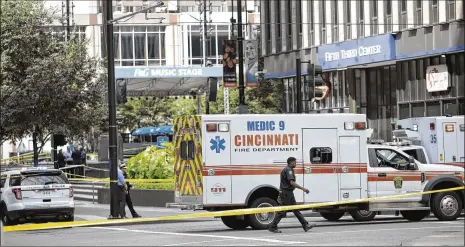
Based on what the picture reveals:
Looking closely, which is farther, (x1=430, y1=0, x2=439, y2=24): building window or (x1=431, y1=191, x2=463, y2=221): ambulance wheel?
(x1=430, y1=0, x2=439, y2=24): building window

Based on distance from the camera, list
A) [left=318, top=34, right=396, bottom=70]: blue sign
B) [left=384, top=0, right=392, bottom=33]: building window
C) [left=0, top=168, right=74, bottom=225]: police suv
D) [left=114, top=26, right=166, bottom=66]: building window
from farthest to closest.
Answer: [left=114, top=26, right=166, bottom=66]: building window
[left=384, top=0, right=392, bottom=33]: building window
[left=318, top=34, right=396, bottom=70]: blue sign
[left=0, top=168, right=74, bottom=225]: police suv

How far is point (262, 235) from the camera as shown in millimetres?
22766

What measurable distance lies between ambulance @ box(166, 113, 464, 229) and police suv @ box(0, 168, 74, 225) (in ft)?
15.1

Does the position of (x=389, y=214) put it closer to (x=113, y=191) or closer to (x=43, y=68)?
(x=113, y=191)

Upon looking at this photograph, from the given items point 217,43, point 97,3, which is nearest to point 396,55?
point 217,43

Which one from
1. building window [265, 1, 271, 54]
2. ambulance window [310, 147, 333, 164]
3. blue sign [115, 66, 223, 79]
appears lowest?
ambulance window [310, 147, 333, 164]

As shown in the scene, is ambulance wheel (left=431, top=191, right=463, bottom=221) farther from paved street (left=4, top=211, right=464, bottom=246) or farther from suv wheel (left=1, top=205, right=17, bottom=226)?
suv wheel (left=1, top=205, right=17, bottom=226)

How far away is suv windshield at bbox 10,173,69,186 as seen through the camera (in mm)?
28953

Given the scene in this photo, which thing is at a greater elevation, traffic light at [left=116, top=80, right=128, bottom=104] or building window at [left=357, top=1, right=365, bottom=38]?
building window at [left=357, top=1, right=365, bottom=38]

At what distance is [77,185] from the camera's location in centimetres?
4562

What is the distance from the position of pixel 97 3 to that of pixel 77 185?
58.4 m

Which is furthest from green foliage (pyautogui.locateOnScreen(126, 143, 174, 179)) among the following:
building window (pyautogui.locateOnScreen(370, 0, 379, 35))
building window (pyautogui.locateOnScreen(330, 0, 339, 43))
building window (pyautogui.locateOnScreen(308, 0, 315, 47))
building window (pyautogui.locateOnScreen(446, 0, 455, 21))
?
building window (pyautogui.locateOnScreen(308, 0, 315, 47))

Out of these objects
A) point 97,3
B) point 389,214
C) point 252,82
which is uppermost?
point 97,3

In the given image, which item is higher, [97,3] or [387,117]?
[97,3]
